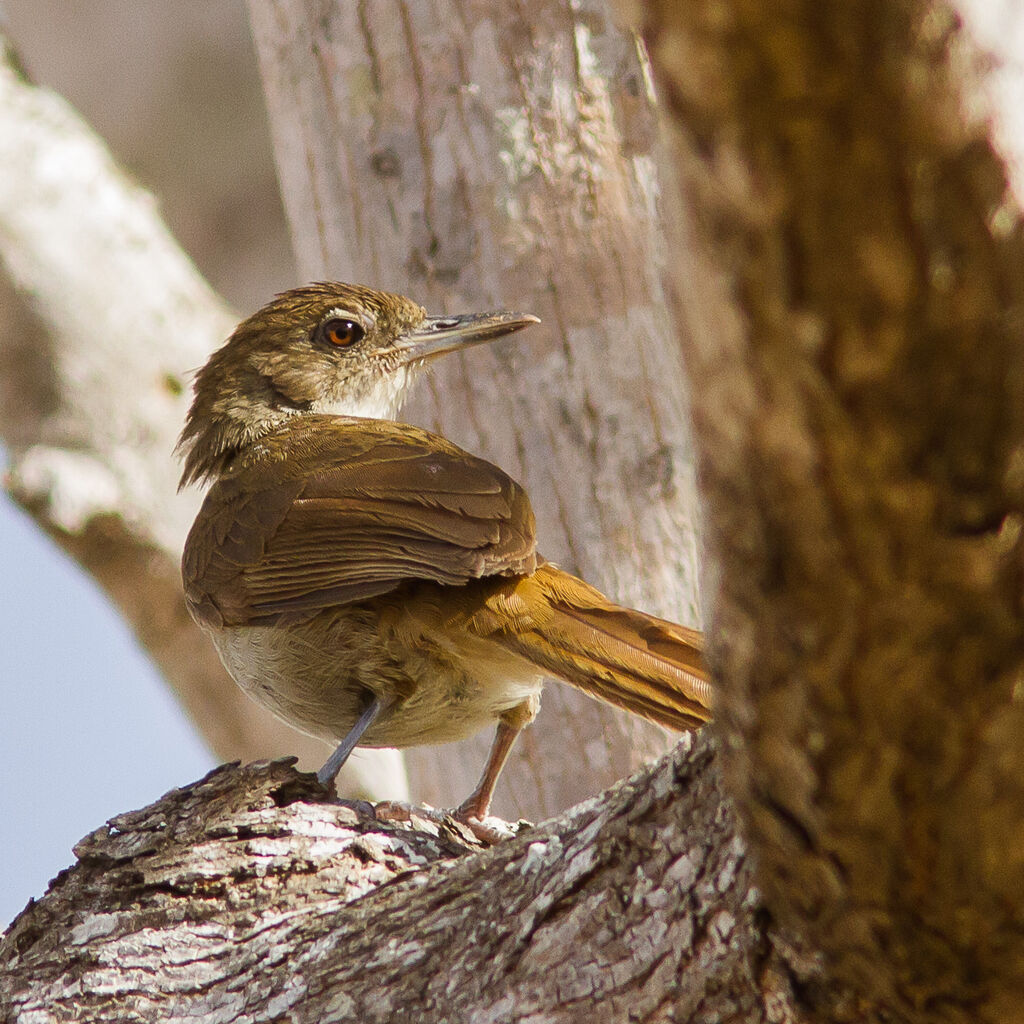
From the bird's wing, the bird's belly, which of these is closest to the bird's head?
the bird's wing

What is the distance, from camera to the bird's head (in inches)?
198

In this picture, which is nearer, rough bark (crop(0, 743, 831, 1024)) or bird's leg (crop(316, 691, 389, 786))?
rough bark (crop(0, 743, 831, 1024))

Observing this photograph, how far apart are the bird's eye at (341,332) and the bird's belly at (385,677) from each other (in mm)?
1503

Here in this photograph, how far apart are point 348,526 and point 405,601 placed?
0.29 metres

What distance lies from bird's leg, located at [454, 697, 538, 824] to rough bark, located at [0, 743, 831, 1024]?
579mm

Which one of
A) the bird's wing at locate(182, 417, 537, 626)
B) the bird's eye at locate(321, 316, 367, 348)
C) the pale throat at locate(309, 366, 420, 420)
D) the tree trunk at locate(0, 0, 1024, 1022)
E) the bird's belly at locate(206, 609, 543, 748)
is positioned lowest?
the tree trunk at locate(0, 0, 1024, 1022)

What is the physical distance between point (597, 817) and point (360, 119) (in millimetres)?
3257

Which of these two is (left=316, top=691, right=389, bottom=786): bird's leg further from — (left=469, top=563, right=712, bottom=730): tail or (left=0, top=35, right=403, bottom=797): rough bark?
(left=0, top=35, right=403, bottom=797): rough bark

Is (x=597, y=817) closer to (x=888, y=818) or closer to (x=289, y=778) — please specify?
(x=888, y=818)

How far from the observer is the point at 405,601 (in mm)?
Answer: 3809

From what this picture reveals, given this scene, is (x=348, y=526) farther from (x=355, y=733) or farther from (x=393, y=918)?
(x=393, y=918)

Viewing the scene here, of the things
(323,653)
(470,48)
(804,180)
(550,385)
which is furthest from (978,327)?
(470,48)

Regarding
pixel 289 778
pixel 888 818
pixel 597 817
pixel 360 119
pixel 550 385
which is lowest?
pixel 888 818

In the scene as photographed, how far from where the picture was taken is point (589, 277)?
466 cm
